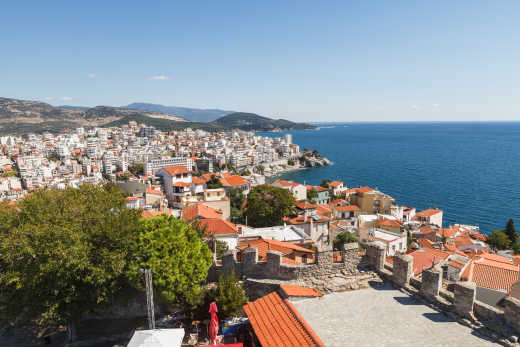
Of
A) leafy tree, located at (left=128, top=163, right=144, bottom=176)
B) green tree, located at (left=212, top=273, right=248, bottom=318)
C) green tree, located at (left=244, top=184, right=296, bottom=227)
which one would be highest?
green tree, located at (left=212, top=273, right=248, bottom=318)

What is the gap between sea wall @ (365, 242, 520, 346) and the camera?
257 inches

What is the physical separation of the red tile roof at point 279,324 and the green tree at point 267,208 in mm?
23980

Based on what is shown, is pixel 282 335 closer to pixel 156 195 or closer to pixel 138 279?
pixel 138 279

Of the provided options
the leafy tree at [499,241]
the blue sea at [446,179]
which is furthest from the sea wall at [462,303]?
the blue sea at [446,179]

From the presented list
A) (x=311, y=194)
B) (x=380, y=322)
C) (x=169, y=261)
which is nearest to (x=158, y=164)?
(x=311, y=194)

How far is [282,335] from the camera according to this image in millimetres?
6734

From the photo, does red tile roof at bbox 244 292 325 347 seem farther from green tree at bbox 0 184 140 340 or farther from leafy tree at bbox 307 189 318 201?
leafy tree at bbox 307 189 318 201

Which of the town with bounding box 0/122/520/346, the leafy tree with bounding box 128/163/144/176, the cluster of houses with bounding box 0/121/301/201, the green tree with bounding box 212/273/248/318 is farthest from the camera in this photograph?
the leafy tree with bounding box 128/163/144/176

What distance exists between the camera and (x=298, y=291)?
29.1ft

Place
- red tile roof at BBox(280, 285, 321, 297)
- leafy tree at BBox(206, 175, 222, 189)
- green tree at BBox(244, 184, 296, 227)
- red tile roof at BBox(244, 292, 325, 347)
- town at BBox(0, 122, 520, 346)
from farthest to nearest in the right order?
leafy tree at BBox(206, 175, 222, 189), green tree at BBox(244, 184, 296, 227), red tile roof at BBox(280, 285, 321, 297), town at BBox(0, 122, 520, 346), red tile roof at BBox(244, 292, 325, 347)

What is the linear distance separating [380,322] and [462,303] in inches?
81.0

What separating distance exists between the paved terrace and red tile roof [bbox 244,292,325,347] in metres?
0.48

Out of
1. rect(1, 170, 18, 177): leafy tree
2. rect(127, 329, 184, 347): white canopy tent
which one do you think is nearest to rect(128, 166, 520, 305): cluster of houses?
rect(127, 329, 184, 347): white canopy tent

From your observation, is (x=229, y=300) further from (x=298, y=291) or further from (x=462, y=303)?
(x=462, y=303)
